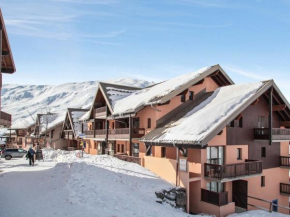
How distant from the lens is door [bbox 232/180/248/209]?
20930 mm

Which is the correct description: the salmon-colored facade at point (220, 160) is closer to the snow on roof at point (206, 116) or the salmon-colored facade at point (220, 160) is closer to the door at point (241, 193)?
the door at point (241, 193)

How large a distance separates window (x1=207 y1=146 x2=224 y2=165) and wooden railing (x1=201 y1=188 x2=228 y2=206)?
241cm

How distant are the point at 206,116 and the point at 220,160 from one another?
144 inches

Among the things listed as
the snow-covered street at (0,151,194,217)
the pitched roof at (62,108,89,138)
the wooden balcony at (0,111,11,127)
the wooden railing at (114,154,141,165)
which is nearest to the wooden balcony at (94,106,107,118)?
the wooden railing at (114,154,141,165)

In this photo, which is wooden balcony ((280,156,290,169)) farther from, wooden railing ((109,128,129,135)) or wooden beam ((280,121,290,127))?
wooden railing ((109,128,129,135))

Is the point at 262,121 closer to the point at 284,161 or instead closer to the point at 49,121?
the point at 284,161

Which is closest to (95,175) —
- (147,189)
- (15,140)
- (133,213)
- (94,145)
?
(147,189)

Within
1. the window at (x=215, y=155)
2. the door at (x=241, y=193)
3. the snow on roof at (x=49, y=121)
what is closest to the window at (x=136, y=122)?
the window at (x=215, y=155)

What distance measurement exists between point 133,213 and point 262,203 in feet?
48.0

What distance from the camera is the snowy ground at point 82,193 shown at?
39.9 ft

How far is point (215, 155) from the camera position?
66.1 feet

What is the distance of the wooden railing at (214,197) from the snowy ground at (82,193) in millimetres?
1874

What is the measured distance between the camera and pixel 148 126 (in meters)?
26.3

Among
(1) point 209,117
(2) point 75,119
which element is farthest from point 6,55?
(2) point 75,119
